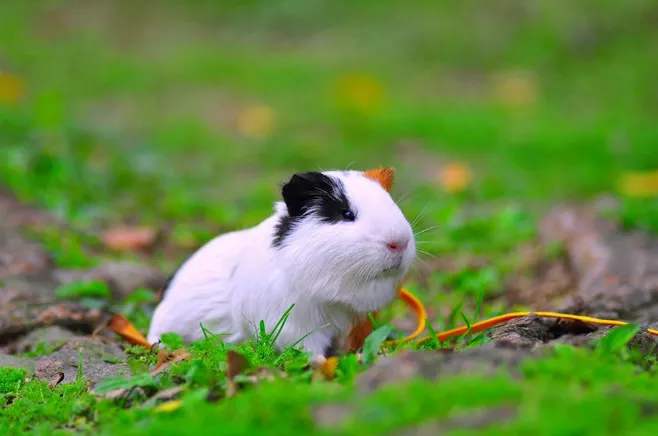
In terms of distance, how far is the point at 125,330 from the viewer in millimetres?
4285

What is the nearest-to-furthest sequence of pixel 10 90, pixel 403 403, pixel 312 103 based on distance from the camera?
1. pixel 403 403
2. pixel 10 90
3. pixel 312 103

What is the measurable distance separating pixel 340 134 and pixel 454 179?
1826 millimetres

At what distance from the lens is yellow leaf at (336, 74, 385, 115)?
983 centimetres

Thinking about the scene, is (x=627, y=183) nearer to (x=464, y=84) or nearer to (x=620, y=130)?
(x=620, y=130)

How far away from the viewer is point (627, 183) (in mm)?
7023

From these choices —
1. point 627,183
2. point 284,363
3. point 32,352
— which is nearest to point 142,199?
point 32,352

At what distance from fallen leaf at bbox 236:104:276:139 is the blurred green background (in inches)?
1.0

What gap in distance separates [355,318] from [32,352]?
143cm

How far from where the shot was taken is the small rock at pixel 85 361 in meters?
3.66

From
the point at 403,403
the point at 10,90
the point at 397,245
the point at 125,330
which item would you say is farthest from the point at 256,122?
the point at 403,403

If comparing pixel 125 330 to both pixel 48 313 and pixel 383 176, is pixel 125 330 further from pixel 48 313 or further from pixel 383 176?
pixel 383 176

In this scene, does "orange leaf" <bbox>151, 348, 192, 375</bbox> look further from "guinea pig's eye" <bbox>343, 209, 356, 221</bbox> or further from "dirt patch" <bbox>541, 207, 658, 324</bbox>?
"dirt patch" <bbox>541, 207, 658, 324</bbox>

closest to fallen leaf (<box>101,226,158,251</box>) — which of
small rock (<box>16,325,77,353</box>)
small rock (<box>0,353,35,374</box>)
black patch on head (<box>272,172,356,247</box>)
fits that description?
small rock (<box>16,325,77,353</box>)

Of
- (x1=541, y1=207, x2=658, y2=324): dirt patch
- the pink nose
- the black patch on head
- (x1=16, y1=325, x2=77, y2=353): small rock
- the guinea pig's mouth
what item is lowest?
(x1=541, y1=207, x2=658, y2=324): dirt patch
